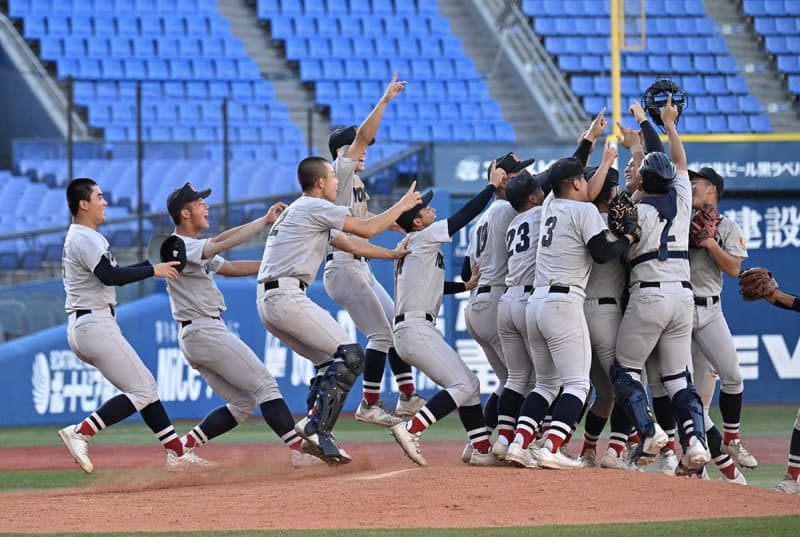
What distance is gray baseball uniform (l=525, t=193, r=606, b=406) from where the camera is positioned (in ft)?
26.4

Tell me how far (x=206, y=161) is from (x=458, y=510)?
1201 cm

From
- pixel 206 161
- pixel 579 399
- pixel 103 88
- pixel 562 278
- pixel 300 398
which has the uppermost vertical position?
→ pixel 103 88

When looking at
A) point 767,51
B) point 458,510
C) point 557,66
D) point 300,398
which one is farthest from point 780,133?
point 458,510

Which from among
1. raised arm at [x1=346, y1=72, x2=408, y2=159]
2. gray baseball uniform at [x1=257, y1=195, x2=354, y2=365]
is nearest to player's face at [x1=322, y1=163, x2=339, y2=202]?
gray baseball uniform at [x1=257, y1=195, x2=354, y2=365]

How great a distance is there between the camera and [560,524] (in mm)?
6777

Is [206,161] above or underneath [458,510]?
above

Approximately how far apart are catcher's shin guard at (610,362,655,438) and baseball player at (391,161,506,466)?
1.00 metres

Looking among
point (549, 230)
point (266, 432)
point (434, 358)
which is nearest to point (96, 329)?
point (434, 358)

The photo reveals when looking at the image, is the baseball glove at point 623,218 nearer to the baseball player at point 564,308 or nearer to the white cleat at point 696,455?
the baseball player at point 564,308

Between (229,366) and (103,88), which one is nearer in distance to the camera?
(229,366)

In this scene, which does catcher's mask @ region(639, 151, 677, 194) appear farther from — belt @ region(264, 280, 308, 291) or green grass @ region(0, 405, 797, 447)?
green grass @ region(0, 405, 797, 447)

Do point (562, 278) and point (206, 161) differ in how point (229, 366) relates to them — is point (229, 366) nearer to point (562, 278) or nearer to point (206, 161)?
point (562, 278)

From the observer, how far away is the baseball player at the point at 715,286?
8.95 metres

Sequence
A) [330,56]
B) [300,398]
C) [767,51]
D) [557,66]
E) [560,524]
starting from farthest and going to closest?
1. [330,56]
2. [557,66]
3. [767,51]
4. [300,398]
5. [560,524]
